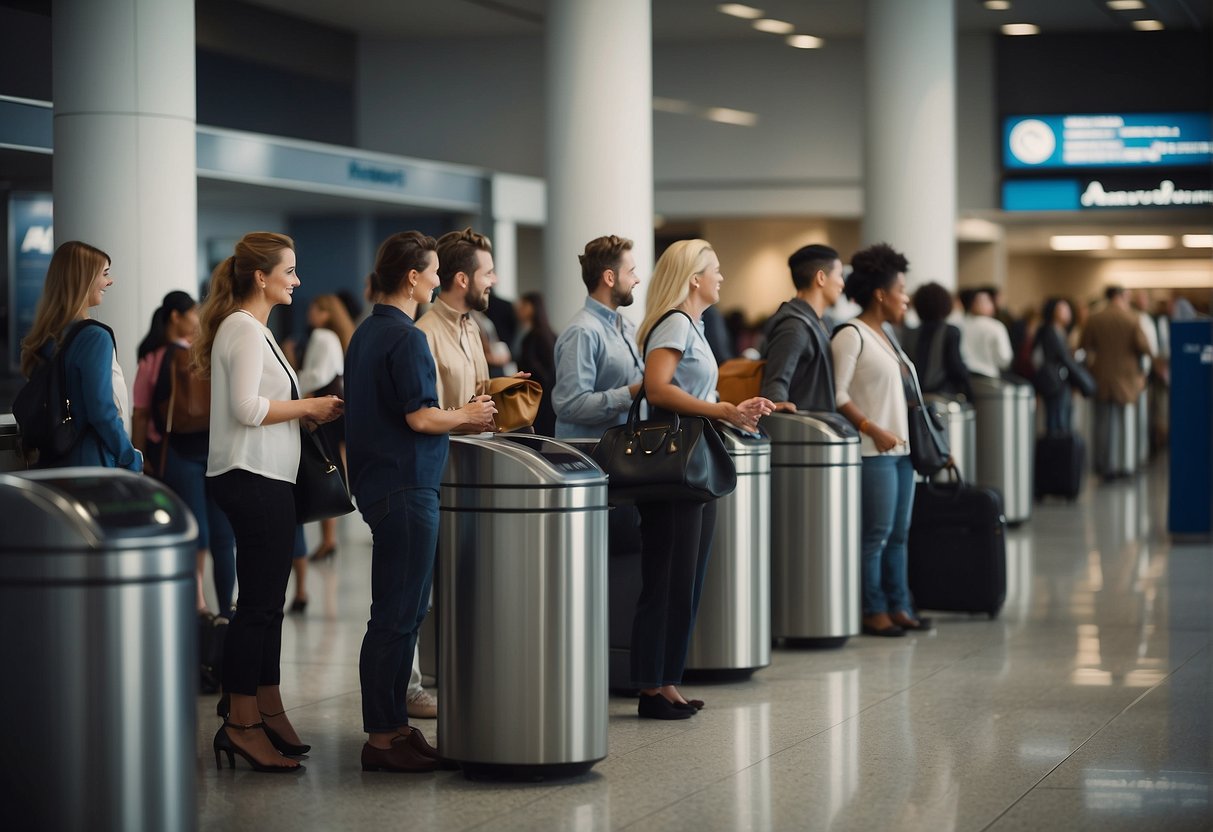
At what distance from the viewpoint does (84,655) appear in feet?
11.7

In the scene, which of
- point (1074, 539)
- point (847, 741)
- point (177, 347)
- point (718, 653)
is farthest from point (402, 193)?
point (847, 741)

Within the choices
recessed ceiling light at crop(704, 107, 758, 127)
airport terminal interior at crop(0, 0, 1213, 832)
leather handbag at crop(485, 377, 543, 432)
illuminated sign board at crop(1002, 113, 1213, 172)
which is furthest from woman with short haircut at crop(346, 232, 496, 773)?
illuminated sign board at crop(1002, 113, 1213, 172)

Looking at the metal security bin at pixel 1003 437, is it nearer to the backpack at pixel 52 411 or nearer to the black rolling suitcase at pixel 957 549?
the black rolling suitcase at pixel 957 549

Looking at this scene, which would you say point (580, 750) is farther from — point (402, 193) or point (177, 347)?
point (402, 193)

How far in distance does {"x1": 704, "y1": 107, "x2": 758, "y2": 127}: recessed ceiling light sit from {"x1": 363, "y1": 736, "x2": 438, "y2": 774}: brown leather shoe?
53.9 feet

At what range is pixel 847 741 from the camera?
18.5 ft

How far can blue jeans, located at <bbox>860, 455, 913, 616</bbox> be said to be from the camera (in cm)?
774

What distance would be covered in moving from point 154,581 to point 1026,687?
4.10m

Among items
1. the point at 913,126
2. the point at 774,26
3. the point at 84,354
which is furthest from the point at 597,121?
the point at 774,26

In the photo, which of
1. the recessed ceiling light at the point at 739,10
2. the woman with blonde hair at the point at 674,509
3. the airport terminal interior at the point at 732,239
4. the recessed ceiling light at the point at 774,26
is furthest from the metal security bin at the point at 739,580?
the recessed ceiling light at the point at 774,26

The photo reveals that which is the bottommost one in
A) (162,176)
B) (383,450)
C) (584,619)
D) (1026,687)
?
(1026,687)

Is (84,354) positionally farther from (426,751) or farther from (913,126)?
(913,126)

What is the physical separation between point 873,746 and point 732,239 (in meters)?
17.7

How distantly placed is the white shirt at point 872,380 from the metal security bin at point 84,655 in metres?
4.55
